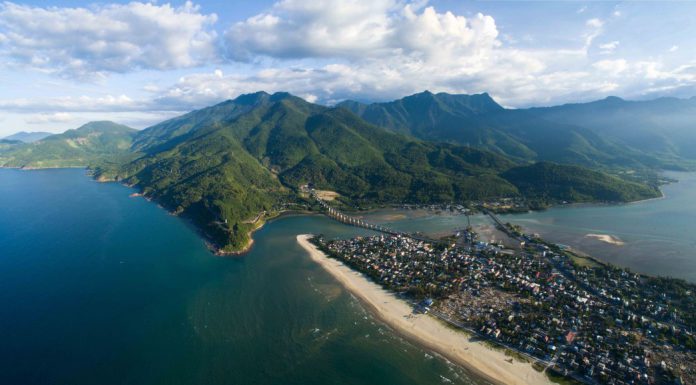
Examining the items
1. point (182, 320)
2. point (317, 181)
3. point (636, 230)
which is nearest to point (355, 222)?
point (317, 181)

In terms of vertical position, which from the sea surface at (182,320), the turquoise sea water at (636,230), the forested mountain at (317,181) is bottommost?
the turquoise sea water at (636,230)

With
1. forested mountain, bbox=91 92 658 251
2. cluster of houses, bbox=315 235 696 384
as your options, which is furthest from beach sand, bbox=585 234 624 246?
forested mountain, bbox=91 92 658 251

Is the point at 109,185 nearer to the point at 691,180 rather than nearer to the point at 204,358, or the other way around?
the point at 204,358

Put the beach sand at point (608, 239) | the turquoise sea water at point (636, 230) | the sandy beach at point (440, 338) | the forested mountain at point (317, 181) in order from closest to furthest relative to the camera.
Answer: the sandy beach at point (440, 338), the turquoise sea water at point (636, 230), the beach sand at point (608, 239), the forested mountain at point (317, 181)

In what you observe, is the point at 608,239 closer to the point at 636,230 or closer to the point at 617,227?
the point at 617,227

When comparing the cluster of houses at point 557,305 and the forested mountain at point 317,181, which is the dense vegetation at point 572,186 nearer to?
the forested mountain at point 317,181

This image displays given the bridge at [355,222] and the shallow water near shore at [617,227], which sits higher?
the bridge at [355,222]

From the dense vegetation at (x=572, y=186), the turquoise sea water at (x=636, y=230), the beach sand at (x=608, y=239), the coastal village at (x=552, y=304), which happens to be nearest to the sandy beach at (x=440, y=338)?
the coastal village at (x=552, y=304)
